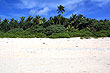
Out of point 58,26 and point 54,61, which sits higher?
point 58,26

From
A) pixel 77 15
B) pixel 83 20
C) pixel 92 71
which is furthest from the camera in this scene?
pixel 77 15

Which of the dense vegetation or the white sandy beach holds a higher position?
the dense vegetation

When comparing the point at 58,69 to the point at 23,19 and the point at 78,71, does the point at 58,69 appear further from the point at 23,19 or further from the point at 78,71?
the point at 23,19

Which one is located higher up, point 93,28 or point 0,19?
point 0,19

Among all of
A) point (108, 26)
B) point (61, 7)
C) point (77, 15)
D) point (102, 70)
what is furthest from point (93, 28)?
point (102, 70)

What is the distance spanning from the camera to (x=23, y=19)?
3659 centimetres

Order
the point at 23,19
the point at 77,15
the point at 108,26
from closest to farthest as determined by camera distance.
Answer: the point at 108,26, the point at 77,15, the point at 23,19

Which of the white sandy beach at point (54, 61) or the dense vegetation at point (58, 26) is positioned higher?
the dense vegetation at point (58, 26)

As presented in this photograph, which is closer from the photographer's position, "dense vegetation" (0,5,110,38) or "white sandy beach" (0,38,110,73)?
"white sandy beach" (0,38,110,73)

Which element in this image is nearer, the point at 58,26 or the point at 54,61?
the point at 54,61

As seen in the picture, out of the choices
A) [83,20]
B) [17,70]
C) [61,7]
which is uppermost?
[61,7]

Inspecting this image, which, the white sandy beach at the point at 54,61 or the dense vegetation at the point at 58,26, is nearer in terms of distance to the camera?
the white sandy beach at the point at 54,61

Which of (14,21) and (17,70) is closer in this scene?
(17,70)

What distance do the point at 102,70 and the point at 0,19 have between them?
1585 inches
